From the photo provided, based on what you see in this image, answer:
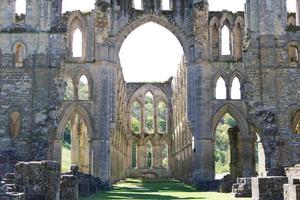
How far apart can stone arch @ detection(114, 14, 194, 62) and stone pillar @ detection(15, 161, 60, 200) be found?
62.0 feet

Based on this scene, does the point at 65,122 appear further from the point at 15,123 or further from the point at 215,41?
the point at 215,41

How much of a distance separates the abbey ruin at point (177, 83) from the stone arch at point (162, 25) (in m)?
0.06

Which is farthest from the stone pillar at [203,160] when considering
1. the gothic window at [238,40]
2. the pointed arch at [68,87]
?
the pointed arch at [68,87]

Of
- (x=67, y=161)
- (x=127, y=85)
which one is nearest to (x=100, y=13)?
(x=127, y=85)

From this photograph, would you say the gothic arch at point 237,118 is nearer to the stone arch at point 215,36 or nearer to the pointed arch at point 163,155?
the stone arch at point 215,36

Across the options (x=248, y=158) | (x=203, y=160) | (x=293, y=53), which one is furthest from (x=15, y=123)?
(x=293, y=53)

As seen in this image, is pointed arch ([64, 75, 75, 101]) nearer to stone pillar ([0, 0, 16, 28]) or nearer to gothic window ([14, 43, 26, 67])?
gothic window ([14, 43, 26, 67])

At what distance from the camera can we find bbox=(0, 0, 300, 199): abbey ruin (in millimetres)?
21609

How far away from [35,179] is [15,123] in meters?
12.1

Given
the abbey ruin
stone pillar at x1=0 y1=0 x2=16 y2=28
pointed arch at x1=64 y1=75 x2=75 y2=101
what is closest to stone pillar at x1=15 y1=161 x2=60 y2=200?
the abbey ruin

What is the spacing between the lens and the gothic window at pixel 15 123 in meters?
22.3

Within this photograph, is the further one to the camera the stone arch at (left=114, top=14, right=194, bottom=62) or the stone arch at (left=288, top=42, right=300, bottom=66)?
the stone arch at (left=114, top=14, right=194, bottom=62)

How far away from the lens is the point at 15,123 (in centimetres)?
2258

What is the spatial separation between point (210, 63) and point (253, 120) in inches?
324
